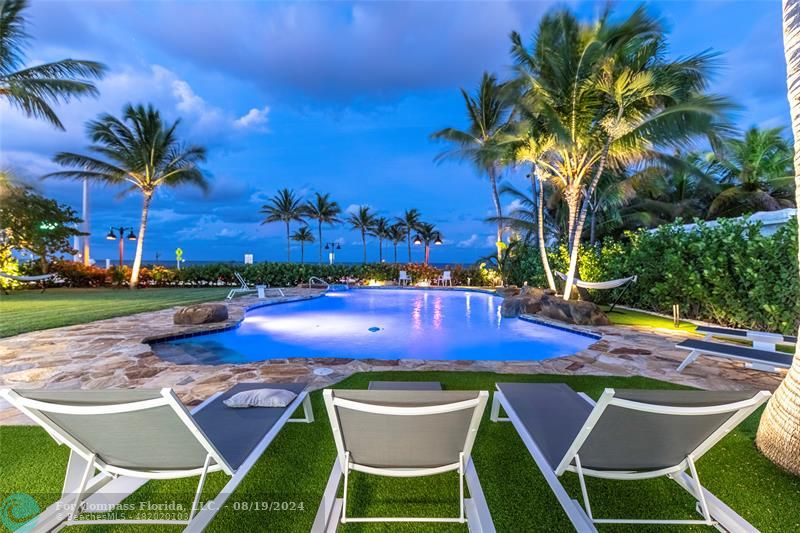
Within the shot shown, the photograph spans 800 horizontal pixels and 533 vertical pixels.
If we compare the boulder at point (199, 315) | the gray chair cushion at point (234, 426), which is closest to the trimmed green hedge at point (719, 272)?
the gray chair cushion at point (234, 426)

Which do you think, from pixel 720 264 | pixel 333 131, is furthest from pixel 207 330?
pixel 333 131

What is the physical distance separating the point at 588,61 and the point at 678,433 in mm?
8525

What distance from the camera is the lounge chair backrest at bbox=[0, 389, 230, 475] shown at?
1.50 metres

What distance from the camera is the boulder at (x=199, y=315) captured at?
7320 millimetres

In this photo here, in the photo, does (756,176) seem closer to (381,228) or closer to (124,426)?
(124,426)

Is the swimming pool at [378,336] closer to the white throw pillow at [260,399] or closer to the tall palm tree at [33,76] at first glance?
the white throw pillow at [260,399]

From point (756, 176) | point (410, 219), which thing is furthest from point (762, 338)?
point (410, 219)

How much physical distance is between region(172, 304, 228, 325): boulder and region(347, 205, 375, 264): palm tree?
28.3 metres

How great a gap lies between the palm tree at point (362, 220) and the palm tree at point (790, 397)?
34.2 metres

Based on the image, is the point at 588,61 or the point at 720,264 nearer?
the point at 720,264

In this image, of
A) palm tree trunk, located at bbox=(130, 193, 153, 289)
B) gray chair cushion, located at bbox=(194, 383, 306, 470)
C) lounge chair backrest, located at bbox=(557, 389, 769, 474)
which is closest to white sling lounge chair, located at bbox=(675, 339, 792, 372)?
lounge chair backrest, located at bbox=(557, 389, 769, 474)

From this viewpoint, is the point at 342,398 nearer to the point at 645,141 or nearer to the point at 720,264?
the point at 720,264

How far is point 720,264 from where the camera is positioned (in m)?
6.32

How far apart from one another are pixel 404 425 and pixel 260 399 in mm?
1489
